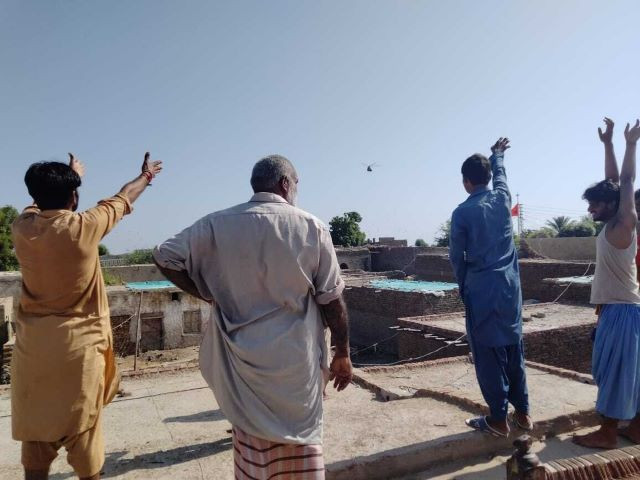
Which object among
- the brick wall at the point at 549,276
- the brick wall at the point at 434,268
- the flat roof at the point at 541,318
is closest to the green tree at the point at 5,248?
the brick wall at the point at 434,268

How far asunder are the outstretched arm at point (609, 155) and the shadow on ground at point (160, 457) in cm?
332

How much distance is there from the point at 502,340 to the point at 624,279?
0.96m

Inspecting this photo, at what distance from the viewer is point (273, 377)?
2021 mm

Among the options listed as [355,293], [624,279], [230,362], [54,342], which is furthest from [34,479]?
[355,293]

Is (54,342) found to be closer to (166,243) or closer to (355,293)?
(166,243)

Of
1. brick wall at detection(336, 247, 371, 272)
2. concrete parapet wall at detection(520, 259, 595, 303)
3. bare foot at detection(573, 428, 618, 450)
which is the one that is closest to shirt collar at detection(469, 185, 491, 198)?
bare foot at detection(573, 428, 618, 450)

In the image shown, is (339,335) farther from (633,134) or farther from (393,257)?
(393,257)

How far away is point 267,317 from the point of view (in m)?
2.07

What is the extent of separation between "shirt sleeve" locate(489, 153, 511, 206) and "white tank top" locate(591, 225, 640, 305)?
694mm

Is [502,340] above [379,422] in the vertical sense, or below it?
above

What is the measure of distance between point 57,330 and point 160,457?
1.44 metres

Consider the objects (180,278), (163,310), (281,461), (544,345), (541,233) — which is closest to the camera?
(281,461)

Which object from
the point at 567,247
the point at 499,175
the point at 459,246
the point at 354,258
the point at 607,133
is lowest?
the point at 354,258

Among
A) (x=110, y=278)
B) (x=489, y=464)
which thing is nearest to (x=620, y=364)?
(x=489, y=464)
